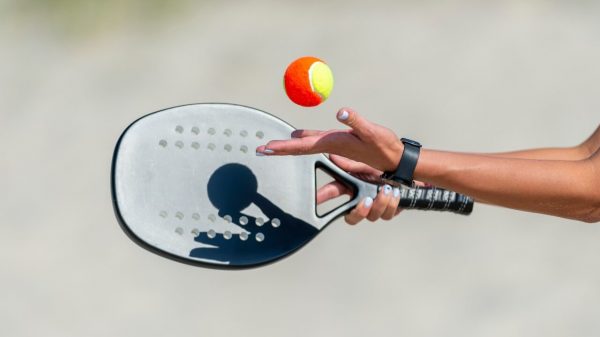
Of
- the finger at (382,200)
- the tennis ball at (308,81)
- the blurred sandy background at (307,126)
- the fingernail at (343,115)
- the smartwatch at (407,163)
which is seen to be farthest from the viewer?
the blurred sandy background at (307,126)

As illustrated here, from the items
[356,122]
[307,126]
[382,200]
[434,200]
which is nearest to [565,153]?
[434,200]

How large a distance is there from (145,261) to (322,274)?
52 centimetres

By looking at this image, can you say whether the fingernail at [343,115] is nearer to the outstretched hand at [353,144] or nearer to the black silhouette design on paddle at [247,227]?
the outstretched hand at [353,144]

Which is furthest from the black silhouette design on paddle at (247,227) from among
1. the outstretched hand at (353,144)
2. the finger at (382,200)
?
the outstretched hand at (353,144)

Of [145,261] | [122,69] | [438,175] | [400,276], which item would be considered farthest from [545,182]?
[122,69]

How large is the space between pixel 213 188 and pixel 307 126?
4.03 feet

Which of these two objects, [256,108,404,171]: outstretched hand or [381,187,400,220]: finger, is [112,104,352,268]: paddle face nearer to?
[381,187,400,220]: finger

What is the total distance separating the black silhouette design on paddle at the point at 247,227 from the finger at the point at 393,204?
145mm

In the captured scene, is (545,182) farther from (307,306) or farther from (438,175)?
(307,306)

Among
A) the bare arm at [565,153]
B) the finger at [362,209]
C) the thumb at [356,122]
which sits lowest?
the finger at [362,209]

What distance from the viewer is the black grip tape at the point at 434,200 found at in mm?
1994

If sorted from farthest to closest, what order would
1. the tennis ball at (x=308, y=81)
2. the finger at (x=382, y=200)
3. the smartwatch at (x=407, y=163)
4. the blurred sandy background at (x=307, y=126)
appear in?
the blurred sandy background at (x=307, y=126)
the finger at (x=382, y=200)
the tennis ball at (x=308, y=81)
the smartwatch at (x=407, y=163)

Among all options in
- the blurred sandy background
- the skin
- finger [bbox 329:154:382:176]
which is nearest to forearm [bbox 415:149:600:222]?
the skin

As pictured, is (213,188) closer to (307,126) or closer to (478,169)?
(478,169)
